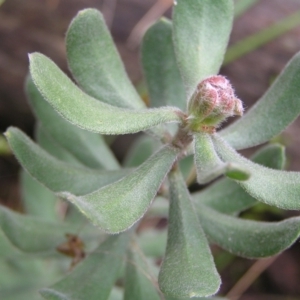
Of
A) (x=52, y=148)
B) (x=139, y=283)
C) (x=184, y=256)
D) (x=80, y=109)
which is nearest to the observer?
(x=80, y=109)

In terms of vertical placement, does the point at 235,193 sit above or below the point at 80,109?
below

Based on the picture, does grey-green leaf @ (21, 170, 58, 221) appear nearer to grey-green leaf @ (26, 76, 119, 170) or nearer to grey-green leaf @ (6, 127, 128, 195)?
grey-green leaf @ (26, 76, 119, 170)

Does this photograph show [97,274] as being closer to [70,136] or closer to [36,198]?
[70,136]

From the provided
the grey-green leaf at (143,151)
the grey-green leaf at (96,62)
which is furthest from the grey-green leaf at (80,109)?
the grey-green leaf at (143,151)

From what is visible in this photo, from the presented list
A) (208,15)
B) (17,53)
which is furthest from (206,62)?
(17,53)

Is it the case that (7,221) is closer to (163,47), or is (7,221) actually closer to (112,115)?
(112,115)

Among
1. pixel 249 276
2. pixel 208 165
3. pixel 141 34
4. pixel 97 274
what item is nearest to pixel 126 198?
pixel 208 165

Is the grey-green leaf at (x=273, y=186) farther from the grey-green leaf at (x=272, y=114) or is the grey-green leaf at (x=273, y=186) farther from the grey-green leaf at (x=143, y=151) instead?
the grey-green leaf at (x=143, y=151)
